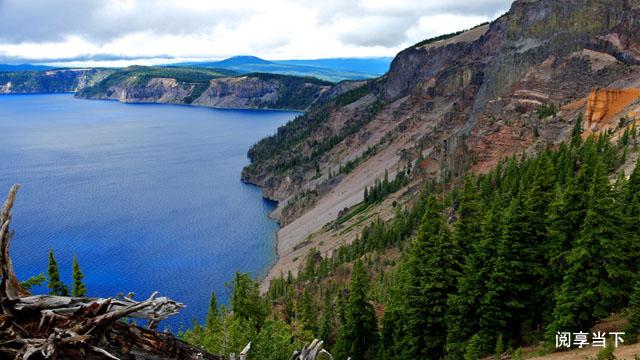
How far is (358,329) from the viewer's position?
163 feet

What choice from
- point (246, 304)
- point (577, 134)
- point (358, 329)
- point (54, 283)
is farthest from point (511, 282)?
point (577, 134)

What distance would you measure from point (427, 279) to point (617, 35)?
12511cm

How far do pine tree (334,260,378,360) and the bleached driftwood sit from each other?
123ft

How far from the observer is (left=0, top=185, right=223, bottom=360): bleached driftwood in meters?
10.3

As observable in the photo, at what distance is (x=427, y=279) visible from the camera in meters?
43.8

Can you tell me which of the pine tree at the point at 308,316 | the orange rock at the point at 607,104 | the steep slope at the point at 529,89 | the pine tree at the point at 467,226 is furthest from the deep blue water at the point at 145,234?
the orange rock at the point at 607,104

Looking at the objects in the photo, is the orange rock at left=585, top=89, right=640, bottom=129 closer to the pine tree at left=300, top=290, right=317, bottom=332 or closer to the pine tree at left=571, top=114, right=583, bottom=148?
the pine tree at left=571, top=114, right=583, bottom=148

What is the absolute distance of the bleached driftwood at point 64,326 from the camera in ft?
33.9

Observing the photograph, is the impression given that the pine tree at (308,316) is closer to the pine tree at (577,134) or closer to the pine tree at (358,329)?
the pine tree at (358,329)

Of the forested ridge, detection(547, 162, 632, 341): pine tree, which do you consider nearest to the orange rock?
the forested ridge

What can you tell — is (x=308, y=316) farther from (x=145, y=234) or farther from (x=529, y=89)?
(x=529, y=89)

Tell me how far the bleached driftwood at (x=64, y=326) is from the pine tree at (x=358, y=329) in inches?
1472

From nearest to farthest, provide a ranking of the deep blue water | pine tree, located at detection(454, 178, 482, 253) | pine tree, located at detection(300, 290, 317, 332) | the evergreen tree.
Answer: pine tree, located at detection(454, 178, 482, 253), the evergreen tree, pine tree, located at detection(300, 290, 317, 332), the deep blue water

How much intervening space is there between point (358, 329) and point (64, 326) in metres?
41.2
